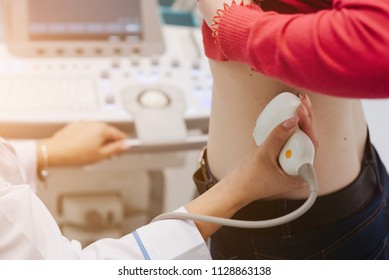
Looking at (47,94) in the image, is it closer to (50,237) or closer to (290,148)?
(50,237)

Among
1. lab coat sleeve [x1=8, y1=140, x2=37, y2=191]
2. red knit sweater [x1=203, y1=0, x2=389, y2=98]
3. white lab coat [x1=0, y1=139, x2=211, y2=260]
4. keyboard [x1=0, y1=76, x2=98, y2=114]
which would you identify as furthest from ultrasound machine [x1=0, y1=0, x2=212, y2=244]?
red knit sweater [x1=203, y1=0, x2=389, y2=98]

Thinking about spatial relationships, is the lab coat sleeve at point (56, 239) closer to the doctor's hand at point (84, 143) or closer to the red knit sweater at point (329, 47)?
the red knit sweater at point (329, 47)

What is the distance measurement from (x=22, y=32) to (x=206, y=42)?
30.1 inches

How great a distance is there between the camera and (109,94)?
1.21 m

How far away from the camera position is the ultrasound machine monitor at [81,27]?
4.21ft

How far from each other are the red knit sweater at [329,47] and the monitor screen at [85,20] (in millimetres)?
838

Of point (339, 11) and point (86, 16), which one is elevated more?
point (339, 11)

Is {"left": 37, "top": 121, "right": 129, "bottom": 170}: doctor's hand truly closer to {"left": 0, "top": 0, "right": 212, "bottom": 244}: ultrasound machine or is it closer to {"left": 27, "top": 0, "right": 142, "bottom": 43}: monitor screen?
{"left": 0, "top": 0, "right": 212, "bottom": 244}: ultrasound machine

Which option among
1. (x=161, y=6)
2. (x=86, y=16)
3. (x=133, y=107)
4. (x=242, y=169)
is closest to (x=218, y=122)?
(x=242, y=169)

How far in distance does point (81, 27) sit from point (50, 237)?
76 cm

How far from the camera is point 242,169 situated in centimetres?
68

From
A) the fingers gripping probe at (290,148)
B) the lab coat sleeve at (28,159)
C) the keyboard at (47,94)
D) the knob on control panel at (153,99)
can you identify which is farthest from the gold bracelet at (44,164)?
the fingers gripping probe at (290,148)

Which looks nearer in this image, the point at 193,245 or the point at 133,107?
the point at 193,245
